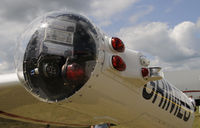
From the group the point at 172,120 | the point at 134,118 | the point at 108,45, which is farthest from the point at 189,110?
the point at 108,45

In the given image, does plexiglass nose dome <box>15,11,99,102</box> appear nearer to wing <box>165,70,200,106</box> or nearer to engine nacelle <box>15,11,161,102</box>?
engine nacelle <box>15,11,161,102</box>

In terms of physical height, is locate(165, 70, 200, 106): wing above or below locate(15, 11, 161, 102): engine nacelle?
above

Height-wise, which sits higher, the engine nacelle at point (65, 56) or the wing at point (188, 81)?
the wing at point (188, 81)

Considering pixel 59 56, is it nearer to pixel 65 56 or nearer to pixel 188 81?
pixel 65 56

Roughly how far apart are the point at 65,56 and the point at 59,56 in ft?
0.29

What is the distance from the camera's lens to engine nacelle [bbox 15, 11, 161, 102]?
8.62 feet

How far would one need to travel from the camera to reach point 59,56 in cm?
269

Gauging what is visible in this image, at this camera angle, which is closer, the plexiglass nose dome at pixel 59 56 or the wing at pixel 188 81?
the plexiglass nose dome at pixel 59 56

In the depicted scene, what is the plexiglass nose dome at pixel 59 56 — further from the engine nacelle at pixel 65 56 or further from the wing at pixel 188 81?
the wing at pixel 188 81

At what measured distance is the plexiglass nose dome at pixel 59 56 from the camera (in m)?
2.62

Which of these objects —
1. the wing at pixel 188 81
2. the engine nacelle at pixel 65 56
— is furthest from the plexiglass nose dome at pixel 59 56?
the wing at pixel 188 81

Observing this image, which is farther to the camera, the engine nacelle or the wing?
the wing

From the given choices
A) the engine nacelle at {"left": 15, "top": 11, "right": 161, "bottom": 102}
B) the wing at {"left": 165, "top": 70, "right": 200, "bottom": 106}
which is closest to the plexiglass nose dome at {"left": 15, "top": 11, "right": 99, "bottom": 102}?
the engine nacelle at {"left": 15, "top": 11, "right": 161, "bottom": 102}

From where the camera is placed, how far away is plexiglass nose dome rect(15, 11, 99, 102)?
8.61ft
